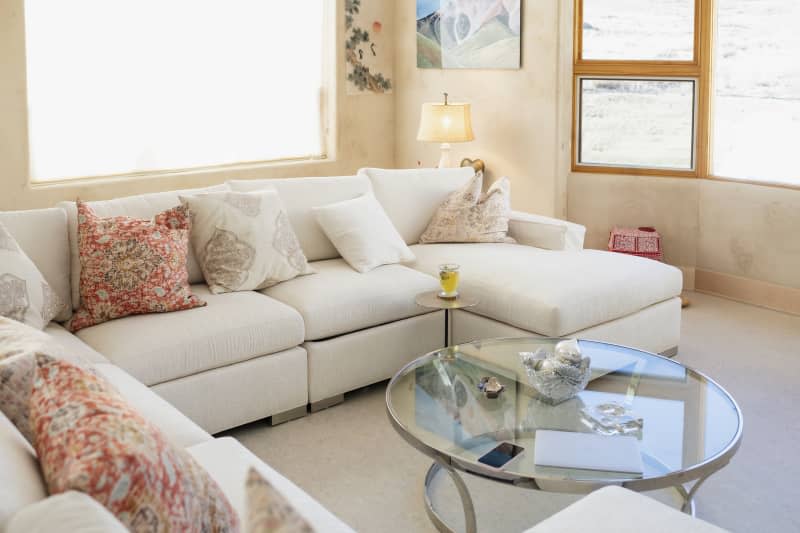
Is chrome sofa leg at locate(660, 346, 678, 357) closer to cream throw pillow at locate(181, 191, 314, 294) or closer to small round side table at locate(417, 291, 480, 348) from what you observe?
small round side table at locate(417, 291, 480, 348)

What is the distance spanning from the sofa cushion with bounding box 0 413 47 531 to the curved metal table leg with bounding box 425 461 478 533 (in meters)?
1.21

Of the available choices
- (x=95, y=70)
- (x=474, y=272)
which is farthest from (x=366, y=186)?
(x=95, y=70)

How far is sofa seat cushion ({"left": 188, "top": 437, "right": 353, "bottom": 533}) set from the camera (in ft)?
6.17

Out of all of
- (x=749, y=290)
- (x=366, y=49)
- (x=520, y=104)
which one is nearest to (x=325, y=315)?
(x=520, y=104)

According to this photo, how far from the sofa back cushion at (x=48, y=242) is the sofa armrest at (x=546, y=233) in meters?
2.29

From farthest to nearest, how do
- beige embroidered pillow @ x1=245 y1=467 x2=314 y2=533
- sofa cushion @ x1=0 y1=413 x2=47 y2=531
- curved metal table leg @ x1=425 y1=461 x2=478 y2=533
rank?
curved metal table leg @ x1=425 y1=461 x2=478 y2=533 < sofa cushion @ x1=0 y1=413 x2=47 y2=531 < beige embroidered pillow @ x1=245 y1=467 x2=314 y2=533

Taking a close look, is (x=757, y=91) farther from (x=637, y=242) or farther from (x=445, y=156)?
(x=445, y=156)

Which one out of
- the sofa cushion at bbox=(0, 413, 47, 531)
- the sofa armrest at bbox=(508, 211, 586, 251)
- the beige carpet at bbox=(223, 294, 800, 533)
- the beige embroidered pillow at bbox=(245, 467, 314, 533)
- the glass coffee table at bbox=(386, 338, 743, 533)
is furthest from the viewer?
the sofa armrest at bbox=(508, 211, 586, 251)

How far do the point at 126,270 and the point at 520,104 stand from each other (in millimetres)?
3255

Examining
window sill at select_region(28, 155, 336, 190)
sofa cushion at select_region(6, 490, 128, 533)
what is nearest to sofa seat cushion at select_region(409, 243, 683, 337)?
window sill at select_region(28, 155, 336, 190)

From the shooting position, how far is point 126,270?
130 inches

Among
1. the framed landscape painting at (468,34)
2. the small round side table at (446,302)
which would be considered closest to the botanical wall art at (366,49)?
the framed landscape painting at (468,34)

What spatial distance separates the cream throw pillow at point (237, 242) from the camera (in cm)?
368

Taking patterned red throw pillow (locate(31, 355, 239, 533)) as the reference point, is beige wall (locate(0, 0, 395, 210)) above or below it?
above
